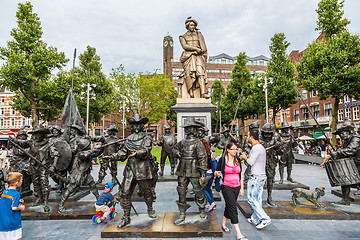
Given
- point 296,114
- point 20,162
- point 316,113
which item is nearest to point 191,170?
point 20,162

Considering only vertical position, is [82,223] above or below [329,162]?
below

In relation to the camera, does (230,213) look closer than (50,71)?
Yes

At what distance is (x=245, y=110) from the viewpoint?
31.2 meters

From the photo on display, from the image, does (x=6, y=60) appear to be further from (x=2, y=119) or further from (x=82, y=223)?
(x=2, y=119)

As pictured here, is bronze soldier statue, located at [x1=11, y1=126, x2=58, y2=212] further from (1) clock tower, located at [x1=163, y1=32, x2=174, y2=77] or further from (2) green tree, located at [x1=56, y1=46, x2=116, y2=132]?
(1) clock tower, located at [x1=163, y1=32, x2=174, y2=77]

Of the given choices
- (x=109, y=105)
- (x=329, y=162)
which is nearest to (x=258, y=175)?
(x=329, y=162)

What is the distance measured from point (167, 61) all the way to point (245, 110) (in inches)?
1703

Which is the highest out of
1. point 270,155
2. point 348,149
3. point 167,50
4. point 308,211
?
point 167,50

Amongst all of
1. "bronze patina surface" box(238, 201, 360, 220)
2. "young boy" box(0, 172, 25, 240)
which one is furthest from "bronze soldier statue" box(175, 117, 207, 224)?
"young boy" box(0, 172, 25, 240)

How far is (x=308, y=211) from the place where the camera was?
539 centimetres

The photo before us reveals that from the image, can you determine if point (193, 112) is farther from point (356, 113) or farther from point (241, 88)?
point (356, 113)

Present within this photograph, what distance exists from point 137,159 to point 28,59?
21.3 meters

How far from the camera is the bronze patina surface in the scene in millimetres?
5129

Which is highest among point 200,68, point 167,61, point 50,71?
point 167,61
